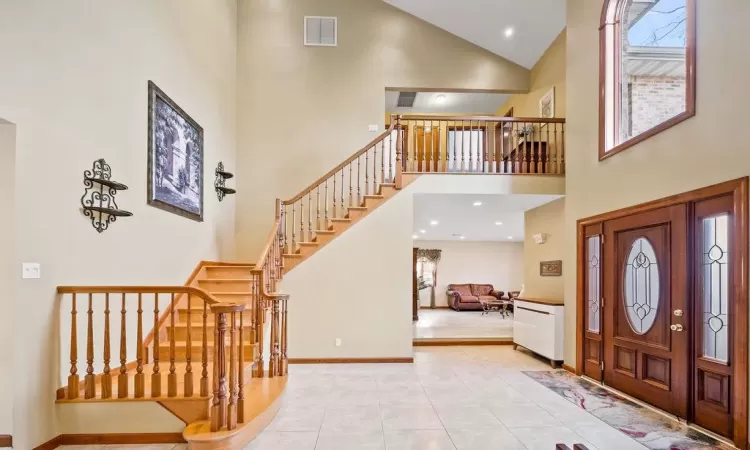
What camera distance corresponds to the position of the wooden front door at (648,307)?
3.85 metres

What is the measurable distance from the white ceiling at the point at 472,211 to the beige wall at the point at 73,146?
12.7 ft

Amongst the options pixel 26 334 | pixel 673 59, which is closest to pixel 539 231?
pixel 673 59

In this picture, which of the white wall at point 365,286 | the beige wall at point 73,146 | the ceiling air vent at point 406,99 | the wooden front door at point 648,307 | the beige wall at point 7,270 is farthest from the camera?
the ceiling air vent at point 406,99

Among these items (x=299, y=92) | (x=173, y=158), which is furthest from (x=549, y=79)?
(x=173, y=158)

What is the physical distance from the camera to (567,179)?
607cm

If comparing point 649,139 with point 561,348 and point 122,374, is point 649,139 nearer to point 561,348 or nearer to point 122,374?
point 561,348

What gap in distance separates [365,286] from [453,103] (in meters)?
6.30

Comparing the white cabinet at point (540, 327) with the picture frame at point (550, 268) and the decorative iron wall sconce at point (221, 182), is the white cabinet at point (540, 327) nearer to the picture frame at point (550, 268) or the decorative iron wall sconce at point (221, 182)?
the picture frame at point (550, 268)

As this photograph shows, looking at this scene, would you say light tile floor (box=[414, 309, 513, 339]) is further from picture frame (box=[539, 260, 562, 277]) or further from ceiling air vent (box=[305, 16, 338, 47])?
ceiling air vent (box=[305, 16, 338, 47])

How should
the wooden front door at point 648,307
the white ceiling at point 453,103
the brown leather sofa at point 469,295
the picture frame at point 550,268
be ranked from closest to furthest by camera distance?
the wooden front door at point 648,307, the picture frame at point 550,268, the white ceiling at point 453,103, the brown leather sofa at point 469,295

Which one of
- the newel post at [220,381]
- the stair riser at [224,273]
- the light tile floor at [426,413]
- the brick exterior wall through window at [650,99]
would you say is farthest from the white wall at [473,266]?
the newel post at [220,381]

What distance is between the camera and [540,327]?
6.28 metres

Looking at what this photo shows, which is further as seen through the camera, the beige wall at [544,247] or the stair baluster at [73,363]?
the beige wall at [544,247]

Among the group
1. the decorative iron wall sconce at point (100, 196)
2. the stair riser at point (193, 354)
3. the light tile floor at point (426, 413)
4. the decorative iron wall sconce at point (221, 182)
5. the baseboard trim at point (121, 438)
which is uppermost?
the decorative iron wall sconce at point (221, 182)
